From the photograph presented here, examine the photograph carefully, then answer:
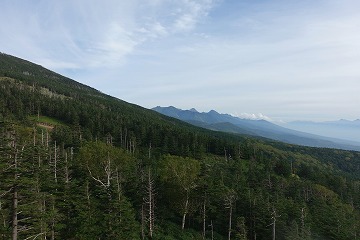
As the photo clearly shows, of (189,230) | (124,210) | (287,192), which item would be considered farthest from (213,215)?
(287,192)

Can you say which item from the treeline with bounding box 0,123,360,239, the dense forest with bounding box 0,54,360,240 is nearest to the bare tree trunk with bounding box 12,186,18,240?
the dense forest with bounding box 0,54,360,240

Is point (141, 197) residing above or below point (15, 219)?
below

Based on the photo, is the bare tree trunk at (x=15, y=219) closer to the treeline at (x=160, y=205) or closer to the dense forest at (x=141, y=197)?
the dense forest at (x=141, y=197)

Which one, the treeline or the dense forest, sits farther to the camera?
the treeline

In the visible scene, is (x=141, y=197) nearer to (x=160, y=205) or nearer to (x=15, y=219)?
(x=160, y=205)

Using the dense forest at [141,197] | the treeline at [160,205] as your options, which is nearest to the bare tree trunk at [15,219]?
the dense forest at [141,197]

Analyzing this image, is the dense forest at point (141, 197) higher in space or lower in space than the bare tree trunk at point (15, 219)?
lower

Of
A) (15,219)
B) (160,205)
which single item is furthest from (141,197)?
(15,219)

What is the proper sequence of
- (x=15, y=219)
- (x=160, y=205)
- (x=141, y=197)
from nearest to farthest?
(x=15, y=219) < (x=141, y=197) < (x=160, y=205)

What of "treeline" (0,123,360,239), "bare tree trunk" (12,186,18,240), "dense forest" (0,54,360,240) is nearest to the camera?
"bare tree trunk" (12,186,18,240)

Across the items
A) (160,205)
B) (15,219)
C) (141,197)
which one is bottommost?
(160,205)

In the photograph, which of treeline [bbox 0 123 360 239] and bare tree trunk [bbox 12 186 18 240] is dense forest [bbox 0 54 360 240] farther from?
treeline [bbox 0 123 360 239]

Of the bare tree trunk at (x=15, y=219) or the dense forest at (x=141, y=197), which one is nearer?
the bare tree trunk at (x=15, y=219)

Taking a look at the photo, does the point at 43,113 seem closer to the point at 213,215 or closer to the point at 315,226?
the point at 213,215
